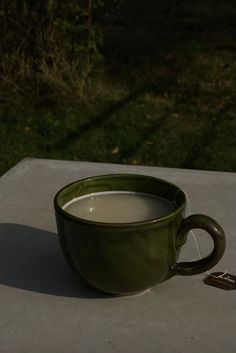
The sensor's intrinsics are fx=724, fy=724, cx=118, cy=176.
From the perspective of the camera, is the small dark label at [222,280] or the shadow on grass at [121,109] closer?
the small dark label at [222,280]

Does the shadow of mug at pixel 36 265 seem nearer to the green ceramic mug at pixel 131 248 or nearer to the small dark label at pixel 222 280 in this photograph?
the green ceramic mug at pixel 131 248

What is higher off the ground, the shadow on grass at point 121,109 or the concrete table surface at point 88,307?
the concrete table surface at point 88,307

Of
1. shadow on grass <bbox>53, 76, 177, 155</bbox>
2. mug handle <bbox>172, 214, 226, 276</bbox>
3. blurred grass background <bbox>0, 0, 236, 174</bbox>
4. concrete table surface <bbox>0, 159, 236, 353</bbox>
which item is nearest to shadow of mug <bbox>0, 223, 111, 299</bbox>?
concrete table surface <bbox>0, 159, 236, 353</bbox>

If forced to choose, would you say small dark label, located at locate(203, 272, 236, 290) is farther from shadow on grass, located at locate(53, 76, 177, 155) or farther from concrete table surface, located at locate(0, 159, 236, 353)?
shadow on grass, located at locate(53, 76, 177, 155)

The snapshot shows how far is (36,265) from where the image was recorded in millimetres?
1142

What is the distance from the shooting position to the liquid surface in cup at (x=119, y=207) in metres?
1.02

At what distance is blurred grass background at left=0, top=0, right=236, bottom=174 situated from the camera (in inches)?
136

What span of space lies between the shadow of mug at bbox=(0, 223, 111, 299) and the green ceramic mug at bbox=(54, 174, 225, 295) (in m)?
0.06

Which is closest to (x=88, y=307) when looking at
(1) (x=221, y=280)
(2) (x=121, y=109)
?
(1) (x=221, y=280)

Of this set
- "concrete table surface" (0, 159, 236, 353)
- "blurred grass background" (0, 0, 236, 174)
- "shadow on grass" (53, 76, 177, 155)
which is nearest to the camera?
"concrete table surface" (0, 159, 236, 353)

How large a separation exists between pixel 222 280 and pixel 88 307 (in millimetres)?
216

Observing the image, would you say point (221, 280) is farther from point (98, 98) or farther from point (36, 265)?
point (98, 98)

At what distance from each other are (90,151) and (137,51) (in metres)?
1.34

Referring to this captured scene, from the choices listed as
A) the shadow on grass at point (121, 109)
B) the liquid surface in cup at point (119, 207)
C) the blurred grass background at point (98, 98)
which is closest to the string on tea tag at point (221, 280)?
the liquid surface in cup at point (119, 207)
